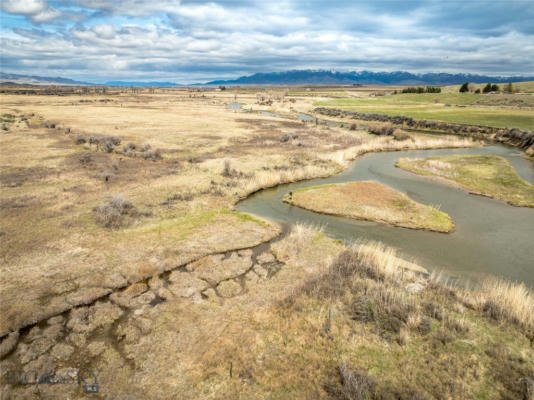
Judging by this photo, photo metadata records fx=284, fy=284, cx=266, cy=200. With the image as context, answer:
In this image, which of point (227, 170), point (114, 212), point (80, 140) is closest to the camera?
point (114, 212)

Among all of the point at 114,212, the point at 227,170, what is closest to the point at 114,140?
the point at 227,170

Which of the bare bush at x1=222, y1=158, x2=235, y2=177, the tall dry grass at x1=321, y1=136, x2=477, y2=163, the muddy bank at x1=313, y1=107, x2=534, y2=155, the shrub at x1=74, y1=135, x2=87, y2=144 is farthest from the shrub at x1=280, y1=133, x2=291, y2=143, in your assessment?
the muddy bank at x1=313, y1=107, x2=534, y2=155

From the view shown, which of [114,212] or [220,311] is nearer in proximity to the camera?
[220,311]

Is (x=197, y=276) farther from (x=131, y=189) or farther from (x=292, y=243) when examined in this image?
(x=131, y=189)

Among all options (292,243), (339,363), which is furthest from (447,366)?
(292,243)

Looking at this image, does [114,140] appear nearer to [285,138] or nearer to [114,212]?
[285,138]

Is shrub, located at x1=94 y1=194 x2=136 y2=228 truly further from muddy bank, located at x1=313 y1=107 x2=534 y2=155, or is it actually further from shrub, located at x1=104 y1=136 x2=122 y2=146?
muddy bank, located at x1=313 y1=107 x2=534 y2=155

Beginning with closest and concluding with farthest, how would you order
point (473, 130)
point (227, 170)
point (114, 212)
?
point (114, 212) < point (227, 170) < point (473, 130)
